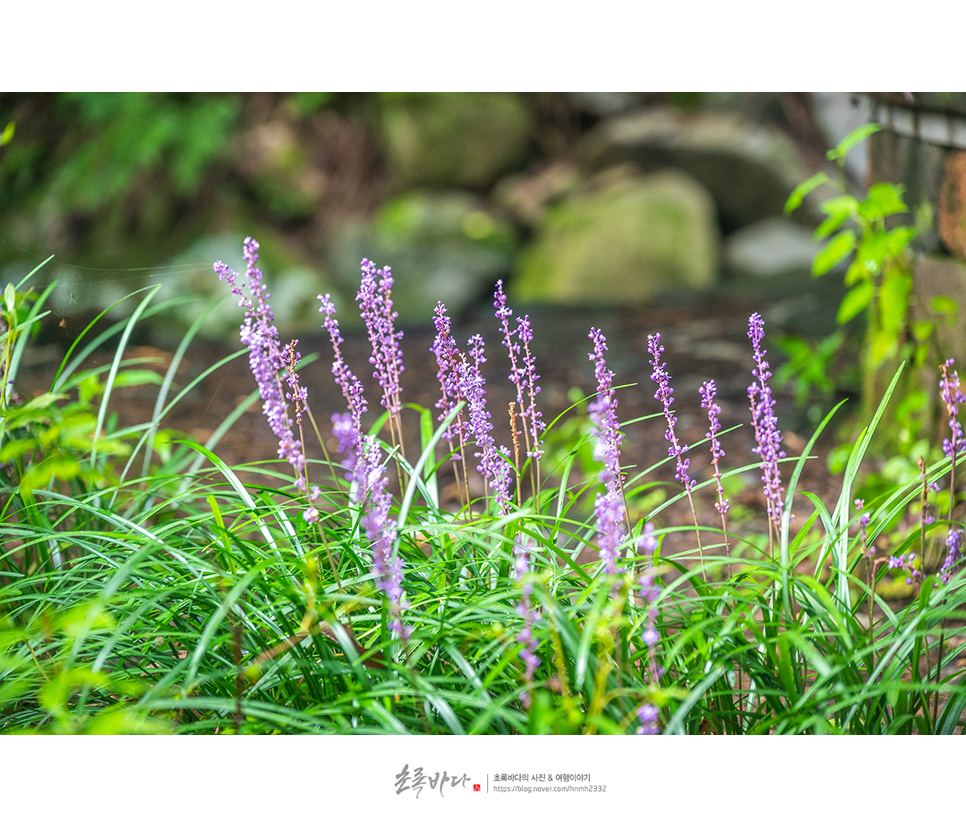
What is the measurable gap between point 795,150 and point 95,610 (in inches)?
293

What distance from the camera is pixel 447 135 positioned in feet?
24.1

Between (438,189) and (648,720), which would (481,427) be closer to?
(648,720)

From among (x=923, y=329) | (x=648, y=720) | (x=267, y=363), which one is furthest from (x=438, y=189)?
(x=648, y=720)

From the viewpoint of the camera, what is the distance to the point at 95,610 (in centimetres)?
112

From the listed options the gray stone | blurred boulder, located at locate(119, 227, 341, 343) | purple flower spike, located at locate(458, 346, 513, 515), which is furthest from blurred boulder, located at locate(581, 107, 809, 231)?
purple flower spike, located at locate(458, 346, 513, 515)

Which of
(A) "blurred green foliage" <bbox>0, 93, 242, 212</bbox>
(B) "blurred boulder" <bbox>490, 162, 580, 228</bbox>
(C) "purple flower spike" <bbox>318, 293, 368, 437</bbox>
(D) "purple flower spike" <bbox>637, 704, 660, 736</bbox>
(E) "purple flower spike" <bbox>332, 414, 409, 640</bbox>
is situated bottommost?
(D) "purple flower spike" <bbox>637, 704, 660, 736</bbox>

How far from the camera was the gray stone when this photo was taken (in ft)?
20.9

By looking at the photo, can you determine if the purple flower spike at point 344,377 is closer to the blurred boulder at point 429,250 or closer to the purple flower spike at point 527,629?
the purple flower spike at point 527,629

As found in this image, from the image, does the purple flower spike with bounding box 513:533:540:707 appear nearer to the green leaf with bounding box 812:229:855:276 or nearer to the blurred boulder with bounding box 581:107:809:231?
the green leaf with bounding box 812:229:855:276

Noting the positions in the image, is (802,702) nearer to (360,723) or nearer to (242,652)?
(360,723)

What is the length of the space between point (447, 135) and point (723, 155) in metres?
2.58

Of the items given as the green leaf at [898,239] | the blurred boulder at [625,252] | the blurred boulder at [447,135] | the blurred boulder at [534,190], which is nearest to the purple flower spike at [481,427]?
the green leaf at [898,239]

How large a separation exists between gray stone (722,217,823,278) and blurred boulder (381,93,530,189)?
96.9 inches
